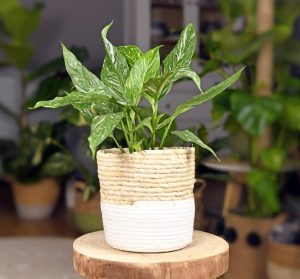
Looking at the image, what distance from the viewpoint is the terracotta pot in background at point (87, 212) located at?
2.75 meters

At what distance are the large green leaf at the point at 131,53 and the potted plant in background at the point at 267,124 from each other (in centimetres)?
91

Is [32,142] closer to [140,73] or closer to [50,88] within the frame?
[50,88]

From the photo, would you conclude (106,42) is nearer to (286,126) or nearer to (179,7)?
(286,126)

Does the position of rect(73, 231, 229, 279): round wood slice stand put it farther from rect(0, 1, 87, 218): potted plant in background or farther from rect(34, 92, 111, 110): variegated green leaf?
rect(0, 1, 87, 218): potted plant in background

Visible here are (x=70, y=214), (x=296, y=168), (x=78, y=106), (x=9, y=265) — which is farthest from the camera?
(x=70, y=214)

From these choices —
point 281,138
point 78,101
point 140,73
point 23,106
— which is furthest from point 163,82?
point 23,106

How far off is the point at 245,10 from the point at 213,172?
1.92ft

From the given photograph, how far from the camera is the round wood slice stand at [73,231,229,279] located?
3.22 feet

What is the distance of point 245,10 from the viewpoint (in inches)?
85.4

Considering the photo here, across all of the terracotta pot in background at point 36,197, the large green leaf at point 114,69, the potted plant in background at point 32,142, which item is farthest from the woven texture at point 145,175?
the terracotta pot in background at point 36,197

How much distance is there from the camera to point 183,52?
106 cm

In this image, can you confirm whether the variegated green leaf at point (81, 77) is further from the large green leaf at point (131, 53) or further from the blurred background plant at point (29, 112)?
the blurred background plant at point (29, 112)

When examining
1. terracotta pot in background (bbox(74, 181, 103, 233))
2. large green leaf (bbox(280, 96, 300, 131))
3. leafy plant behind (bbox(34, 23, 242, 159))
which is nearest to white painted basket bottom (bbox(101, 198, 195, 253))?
leafy plant behind (bbox(34, 23, 242, 159))

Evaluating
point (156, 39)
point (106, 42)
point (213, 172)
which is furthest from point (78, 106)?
point (156, 39)
